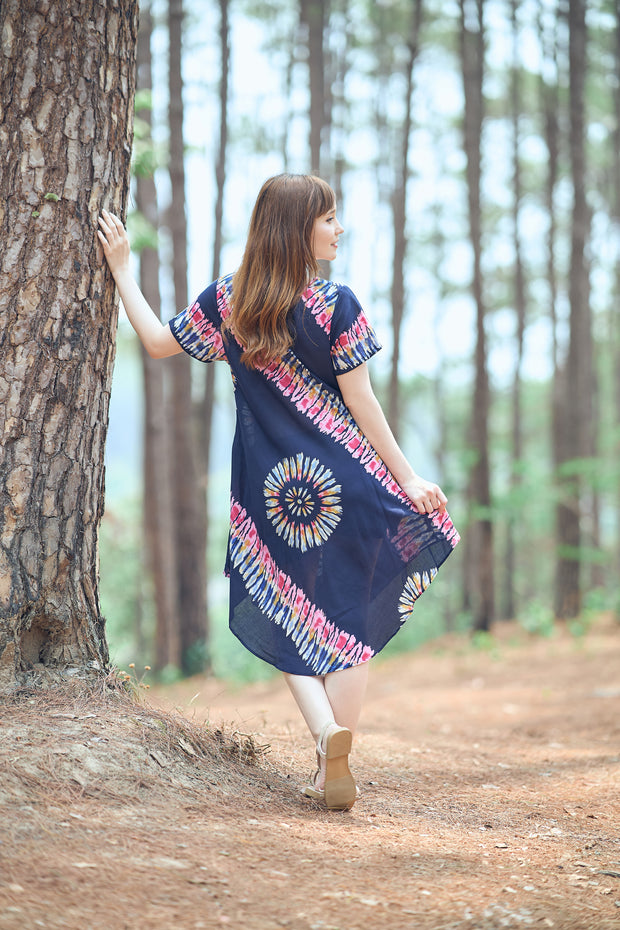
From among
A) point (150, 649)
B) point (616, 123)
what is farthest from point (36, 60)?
point (150, 649)

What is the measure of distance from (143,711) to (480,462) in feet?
30.8

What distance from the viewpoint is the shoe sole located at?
2646mm

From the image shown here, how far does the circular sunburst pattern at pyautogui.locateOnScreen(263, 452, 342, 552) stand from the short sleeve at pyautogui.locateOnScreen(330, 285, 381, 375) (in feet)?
1.14

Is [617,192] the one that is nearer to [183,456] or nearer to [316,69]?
[316,69]

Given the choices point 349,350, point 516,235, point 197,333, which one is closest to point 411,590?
point 349,350

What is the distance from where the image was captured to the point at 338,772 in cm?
268

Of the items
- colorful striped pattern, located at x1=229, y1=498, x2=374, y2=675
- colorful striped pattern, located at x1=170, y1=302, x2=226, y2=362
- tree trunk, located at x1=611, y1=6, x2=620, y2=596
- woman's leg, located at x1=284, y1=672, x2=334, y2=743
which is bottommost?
woman's leg, located at x1=284, y1=672, x2=334, y2=743

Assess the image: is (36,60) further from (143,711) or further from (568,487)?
(568,487)

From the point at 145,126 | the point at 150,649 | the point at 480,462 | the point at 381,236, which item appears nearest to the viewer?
the point at 145,126

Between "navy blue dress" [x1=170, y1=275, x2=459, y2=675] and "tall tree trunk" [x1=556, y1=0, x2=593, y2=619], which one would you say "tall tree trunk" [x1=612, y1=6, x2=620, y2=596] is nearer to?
"tall tree trunk" [x1=556, y1=0, x2=593, y2=619]

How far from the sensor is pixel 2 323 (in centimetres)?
282

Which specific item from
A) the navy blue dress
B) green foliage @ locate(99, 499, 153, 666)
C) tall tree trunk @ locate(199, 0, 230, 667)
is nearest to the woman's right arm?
the navy blue dress

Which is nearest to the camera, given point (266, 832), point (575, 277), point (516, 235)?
point (266, 832)

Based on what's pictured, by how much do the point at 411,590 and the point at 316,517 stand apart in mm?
447
